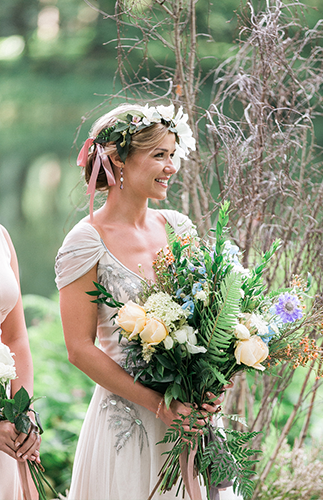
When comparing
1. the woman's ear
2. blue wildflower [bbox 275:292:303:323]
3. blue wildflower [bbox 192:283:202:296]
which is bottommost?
blue wildflower [bbox 275:292:303:323]

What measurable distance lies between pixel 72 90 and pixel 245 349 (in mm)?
6802

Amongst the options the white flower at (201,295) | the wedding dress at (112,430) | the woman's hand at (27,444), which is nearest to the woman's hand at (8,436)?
the woman's hand at (27,444)

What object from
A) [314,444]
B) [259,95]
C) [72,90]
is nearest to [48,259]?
[72,90]

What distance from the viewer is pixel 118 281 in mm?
1445

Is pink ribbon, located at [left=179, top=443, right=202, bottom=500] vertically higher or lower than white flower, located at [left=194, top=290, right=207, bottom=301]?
lower

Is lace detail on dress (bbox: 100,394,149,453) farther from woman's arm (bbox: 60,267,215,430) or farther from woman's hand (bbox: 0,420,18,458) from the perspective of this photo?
woman's hand (bbox: 0,420,18,458)

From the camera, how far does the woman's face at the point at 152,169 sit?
4.89 feet

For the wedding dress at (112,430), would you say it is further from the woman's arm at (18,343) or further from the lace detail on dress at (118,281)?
the woman's arm at (18,343)

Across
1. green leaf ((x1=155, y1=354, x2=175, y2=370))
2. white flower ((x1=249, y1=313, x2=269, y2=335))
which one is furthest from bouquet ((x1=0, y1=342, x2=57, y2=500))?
A: white flower ((x1=249, y1=313, x2=269, y2=335))

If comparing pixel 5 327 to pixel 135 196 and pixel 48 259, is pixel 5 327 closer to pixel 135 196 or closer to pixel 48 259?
pixel 135 196

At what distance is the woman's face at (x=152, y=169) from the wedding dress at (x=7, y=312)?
0.43m

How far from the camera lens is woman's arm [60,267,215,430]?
139 centimetres

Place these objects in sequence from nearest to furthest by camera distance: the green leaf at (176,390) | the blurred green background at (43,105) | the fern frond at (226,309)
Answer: the fern frond at (226,309)
the green leaf at (176,390)
the blurred green background at (43,105)

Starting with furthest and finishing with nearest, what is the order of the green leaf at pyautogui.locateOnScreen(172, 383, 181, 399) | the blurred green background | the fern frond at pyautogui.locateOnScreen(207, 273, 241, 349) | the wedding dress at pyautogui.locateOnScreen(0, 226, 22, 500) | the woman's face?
the blurred green background, the woman's face, the wedding dress at pyautogui.locateOnScreen(0, 226, 22, 500), the green leaf at pyautogui.locateOnScreen(172, 383, 181, 399), the fern frond at pyautogui.locateOnScreen(207, 273, 241, 349)
